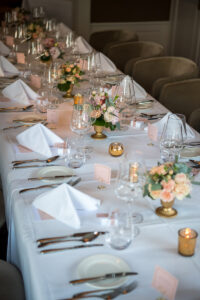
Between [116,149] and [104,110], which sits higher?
[104,110]

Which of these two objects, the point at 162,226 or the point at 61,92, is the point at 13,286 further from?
the point at 61,92

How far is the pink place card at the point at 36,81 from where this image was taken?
3.59 metres

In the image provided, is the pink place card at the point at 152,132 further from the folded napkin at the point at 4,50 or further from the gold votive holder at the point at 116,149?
the folded napkin at the point at 4,50

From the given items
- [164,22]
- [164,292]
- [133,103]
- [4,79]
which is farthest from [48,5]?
[164,292]

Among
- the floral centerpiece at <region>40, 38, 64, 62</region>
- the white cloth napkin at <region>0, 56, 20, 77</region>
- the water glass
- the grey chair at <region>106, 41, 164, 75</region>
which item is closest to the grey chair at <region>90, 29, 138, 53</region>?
the grey chair at <region>106, 41, 164, 75</region>

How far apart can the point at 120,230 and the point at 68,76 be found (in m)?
1.77

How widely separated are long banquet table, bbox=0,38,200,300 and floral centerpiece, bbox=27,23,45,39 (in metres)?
2.58

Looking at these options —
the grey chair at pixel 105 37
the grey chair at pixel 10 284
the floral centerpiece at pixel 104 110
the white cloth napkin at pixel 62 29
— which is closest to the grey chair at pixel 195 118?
the floral centerpiece at pixel 104 110

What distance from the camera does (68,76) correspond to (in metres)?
3.25

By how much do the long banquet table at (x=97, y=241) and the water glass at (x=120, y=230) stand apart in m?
0.03

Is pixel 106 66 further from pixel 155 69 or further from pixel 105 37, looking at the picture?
pixel 105 37

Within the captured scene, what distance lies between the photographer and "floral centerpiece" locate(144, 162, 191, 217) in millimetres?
1768

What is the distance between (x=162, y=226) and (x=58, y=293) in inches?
21.5

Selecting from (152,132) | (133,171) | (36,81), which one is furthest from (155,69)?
(133,171)
